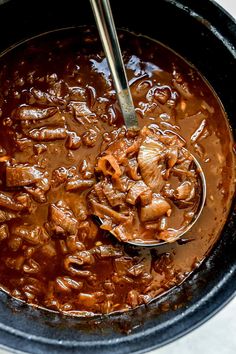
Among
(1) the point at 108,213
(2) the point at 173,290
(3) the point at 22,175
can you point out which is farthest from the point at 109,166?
(2) the point at 173,290

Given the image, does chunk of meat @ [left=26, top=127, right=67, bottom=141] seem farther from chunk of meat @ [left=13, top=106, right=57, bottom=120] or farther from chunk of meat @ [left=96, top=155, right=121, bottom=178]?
chunk of meat @ [left=96, top=155, right=121, bottom=178]

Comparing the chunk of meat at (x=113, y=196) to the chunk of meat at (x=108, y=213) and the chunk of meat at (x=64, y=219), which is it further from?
the chunk of meat at (x=64, y=219)

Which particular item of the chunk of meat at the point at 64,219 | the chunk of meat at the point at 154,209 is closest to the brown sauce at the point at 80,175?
the chunk of meat at the point at 64,219

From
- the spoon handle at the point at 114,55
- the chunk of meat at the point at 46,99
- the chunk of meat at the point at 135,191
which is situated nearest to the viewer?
the spoon handle at the point at 114,55

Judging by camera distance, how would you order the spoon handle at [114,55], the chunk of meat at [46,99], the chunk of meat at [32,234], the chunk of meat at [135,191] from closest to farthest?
the spoon handle at [114,55] < the chunk of meat at [135,191] < the chunk of meat at [32,234] < the chunk of meat at [46,99]

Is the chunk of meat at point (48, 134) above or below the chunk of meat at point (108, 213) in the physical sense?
above

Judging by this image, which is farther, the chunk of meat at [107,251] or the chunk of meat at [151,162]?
the chunk of meat at [107,251]

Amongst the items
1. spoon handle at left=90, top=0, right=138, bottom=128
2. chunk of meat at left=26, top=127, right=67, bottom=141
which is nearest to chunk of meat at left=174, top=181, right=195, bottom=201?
spoon handle at left=90, top=0, right=138, bottom=128
